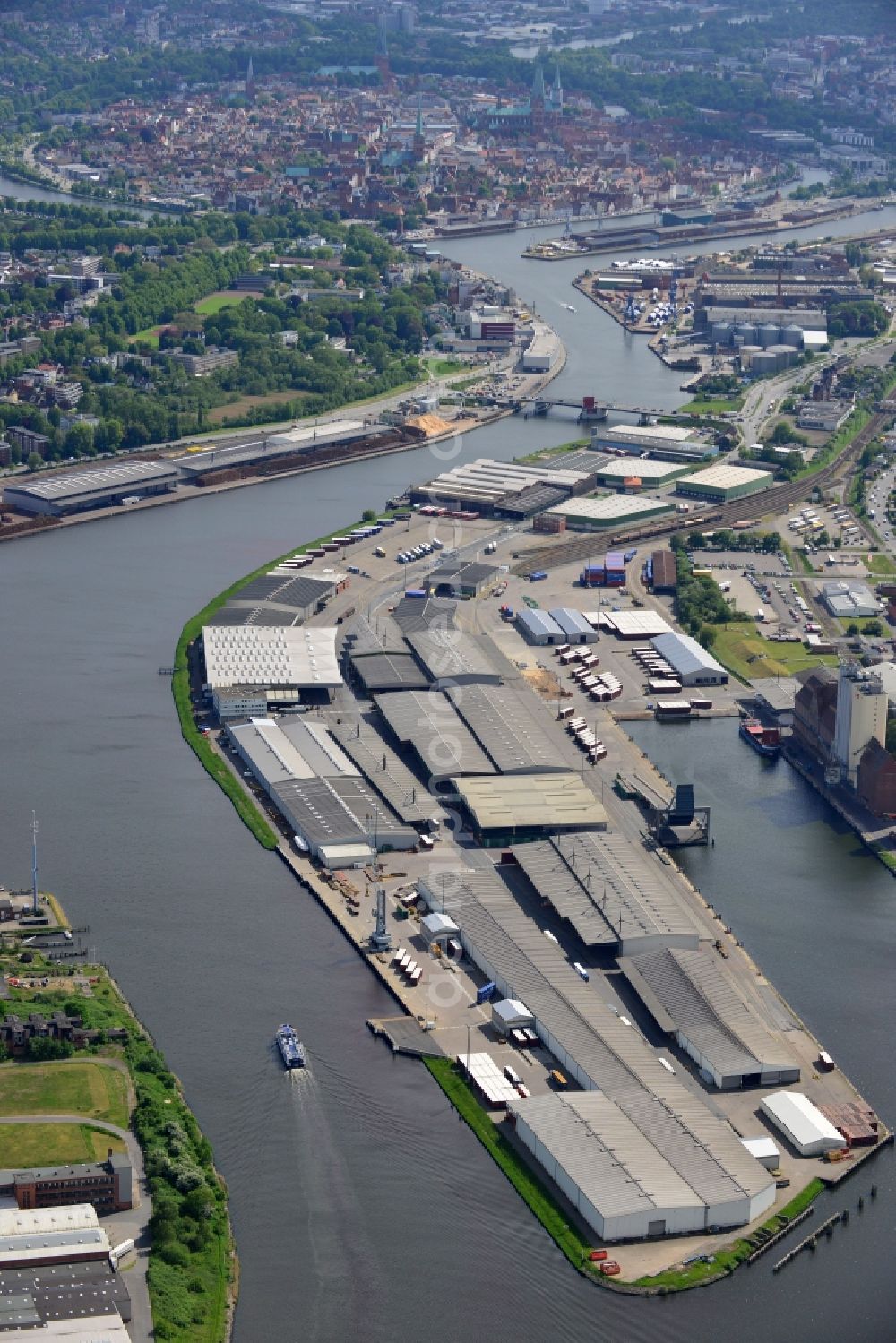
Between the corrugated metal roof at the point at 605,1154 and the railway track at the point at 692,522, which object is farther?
the railway track at the point at 692,522

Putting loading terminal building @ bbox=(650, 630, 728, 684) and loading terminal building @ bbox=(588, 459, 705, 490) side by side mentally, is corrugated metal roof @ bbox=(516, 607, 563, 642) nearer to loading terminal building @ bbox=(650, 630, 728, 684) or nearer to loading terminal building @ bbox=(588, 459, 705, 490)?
loading terminal building @ bbox=(650, 630, 728, 684)

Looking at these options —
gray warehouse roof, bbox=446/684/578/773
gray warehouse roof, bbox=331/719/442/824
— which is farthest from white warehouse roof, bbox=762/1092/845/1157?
gray warehouse roof, bbox=446/684/578/773

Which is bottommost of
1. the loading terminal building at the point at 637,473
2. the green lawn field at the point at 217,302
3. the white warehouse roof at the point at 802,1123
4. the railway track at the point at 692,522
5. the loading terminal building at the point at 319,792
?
the green lawn field at the point at 217,302

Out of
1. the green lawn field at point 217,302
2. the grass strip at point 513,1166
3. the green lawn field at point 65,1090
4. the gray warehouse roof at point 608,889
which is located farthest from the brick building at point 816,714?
the green lawn field at point 217,302

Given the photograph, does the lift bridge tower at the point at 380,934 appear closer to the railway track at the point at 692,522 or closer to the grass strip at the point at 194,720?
the grass strip at the point at 194,720

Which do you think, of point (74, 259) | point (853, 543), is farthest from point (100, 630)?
point (74, 259)

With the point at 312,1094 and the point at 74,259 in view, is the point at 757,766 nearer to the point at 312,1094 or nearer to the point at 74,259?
the point at 312,1094

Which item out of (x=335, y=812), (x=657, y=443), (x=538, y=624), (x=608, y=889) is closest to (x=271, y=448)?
(x=657, y=443)
